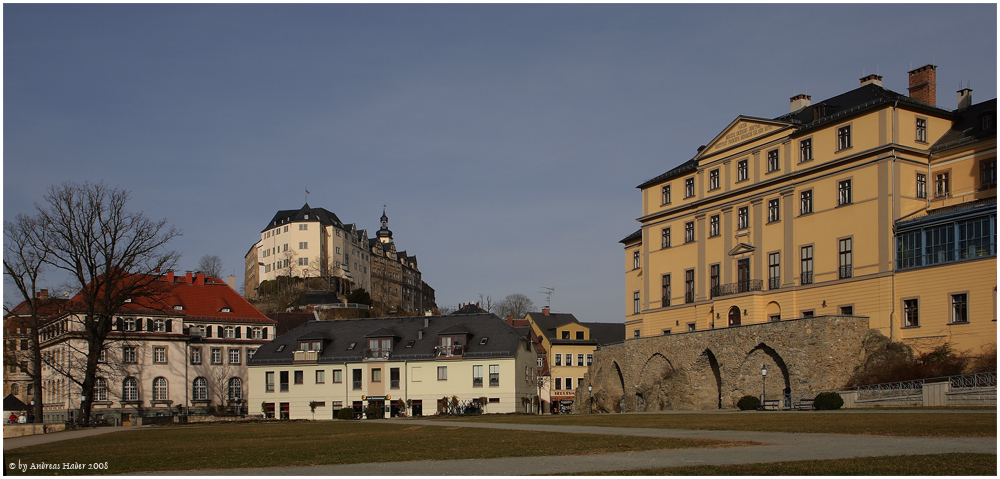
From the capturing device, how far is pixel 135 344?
80.6 metres

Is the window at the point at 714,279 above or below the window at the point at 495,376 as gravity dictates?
above

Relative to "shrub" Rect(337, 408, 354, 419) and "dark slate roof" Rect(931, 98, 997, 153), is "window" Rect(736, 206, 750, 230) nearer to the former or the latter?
"dark slate roof" Rect(931, 98, 997, 153)

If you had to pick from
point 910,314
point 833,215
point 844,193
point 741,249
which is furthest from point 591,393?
point 910,314

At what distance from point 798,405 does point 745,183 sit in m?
17.6

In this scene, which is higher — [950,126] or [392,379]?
[950,126]

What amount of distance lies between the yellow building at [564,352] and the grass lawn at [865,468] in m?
78.3

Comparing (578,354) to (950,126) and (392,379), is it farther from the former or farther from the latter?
(950,126)

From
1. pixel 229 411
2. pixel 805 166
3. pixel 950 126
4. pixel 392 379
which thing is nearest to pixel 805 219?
pixel 805 166

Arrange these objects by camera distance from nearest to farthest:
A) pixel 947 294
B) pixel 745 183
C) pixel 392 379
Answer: pixel 947 294 → pixel 745 183 → pixel 392 379

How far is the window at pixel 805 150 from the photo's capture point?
179 ft

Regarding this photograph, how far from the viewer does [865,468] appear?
1388 centimetres

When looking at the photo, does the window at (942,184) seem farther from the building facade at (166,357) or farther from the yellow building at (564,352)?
the building facade at (166,357)

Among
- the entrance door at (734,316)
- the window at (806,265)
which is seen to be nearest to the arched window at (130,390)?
the entrance door at (734,316)

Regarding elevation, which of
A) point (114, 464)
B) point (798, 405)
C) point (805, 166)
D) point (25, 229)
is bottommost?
point (798, 405)
